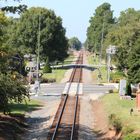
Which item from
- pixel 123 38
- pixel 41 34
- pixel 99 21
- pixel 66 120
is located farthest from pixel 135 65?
pixel 99 21

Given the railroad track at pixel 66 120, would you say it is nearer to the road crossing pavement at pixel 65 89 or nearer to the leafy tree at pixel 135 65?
the road crossing pavement at pixel 65 89

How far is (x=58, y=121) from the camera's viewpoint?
124 ft

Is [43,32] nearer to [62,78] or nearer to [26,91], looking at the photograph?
[62,78]

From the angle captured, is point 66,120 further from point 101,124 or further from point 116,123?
point 116,123

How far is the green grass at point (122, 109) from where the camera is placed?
33375 millimetres

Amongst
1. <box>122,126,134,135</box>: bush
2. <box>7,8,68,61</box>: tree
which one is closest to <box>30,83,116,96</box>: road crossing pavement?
<box>122,126,134,135</box>: bush

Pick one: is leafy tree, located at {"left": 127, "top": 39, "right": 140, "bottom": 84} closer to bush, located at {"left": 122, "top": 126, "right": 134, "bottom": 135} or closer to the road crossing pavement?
the road crossing pavement

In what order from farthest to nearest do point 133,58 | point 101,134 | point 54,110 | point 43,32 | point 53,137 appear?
point 43,32, point 133,58, point 54,110, point 101,134, point 53,137

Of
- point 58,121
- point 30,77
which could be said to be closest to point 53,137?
point 58,121

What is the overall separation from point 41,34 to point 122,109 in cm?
6327

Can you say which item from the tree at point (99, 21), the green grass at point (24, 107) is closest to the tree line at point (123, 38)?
the tree at point (99, 21)

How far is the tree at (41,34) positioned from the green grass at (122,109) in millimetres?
50558

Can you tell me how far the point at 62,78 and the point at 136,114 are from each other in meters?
43.4

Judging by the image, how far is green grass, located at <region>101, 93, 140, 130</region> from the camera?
3338cm
